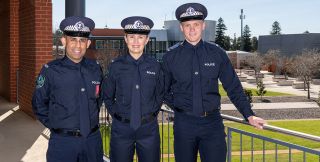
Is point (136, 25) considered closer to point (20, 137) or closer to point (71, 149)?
point (71, 149)

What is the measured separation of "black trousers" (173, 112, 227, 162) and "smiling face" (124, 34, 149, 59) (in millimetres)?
683

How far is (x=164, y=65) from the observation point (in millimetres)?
3891

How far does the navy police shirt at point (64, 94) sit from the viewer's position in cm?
363

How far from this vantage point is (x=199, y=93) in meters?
3.70

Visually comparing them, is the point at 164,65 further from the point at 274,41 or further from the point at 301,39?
the point at 274,41

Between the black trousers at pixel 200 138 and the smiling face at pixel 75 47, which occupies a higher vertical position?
the smiling face at pixel 75 47

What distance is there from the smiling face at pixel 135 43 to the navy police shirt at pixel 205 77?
0.99 ft

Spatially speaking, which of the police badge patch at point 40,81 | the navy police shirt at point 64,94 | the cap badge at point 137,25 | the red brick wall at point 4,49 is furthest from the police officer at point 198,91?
the red brick wall at point 4,49

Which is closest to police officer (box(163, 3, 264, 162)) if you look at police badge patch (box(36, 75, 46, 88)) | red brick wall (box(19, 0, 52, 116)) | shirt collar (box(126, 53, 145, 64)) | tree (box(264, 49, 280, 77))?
shirt collar (box(126, 53, 145, 64))

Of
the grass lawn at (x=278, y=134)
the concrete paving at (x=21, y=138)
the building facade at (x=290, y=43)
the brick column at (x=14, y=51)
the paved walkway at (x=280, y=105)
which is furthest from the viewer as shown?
the building facade at (x=290, y=43)

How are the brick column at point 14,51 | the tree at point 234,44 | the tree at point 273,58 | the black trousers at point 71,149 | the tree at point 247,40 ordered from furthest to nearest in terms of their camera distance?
1. the tree at point 234,44
2. the tree at point 247,40
3. the tree at point 273,58
4. the brick column at point 14,51
5. the black trousers at point 71,149

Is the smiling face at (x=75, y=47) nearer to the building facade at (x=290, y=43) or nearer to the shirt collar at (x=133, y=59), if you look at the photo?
the shirt collar at (x=133, y=59)

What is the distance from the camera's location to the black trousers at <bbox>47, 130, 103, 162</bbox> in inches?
140

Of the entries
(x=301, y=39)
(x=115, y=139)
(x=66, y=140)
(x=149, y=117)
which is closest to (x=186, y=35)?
(x=149, y=117)
